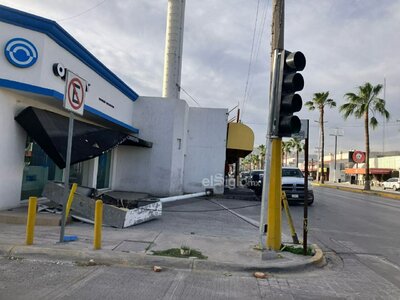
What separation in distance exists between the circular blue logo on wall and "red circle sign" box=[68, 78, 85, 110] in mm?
3519

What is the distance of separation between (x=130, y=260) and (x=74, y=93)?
10.8ft

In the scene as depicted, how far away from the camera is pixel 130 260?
21.5 feet

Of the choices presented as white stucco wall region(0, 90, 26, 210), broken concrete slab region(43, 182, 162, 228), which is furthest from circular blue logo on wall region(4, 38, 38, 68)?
broken concrete slab region(43, 182, 162, 228)

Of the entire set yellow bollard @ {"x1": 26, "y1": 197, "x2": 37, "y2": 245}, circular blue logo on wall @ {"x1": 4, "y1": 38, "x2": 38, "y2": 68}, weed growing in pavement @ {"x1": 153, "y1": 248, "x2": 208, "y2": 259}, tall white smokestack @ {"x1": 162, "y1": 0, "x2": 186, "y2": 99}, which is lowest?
weed growing in pavement @ {"x1": 153, "y1": 248, "x2": 208, "y2": 259}

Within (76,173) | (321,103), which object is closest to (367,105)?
(321,103)

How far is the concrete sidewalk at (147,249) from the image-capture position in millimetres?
6516

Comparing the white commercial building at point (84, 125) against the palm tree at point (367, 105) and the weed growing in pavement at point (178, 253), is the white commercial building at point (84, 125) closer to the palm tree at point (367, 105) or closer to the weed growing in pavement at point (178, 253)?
the weed growing in pavement at point (178, 253)

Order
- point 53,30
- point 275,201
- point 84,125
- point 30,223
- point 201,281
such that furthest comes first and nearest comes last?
point 84,125 < point 53,30 < point 275,201 < point 30,223 < point 201,281

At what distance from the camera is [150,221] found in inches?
423

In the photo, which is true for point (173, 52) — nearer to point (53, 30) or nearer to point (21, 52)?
point (53, 30)

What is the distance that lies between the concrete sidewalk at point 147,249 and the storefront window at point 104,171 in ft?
26.0

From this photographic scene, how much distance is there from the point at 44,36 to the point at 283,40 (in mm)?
6599

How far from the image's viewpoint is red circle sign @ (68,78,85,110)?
277 inches

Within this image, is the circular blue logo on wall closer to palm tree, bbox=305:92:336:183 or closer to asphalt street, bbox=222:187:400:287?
asphalt street, bbox=222:187:400:287
